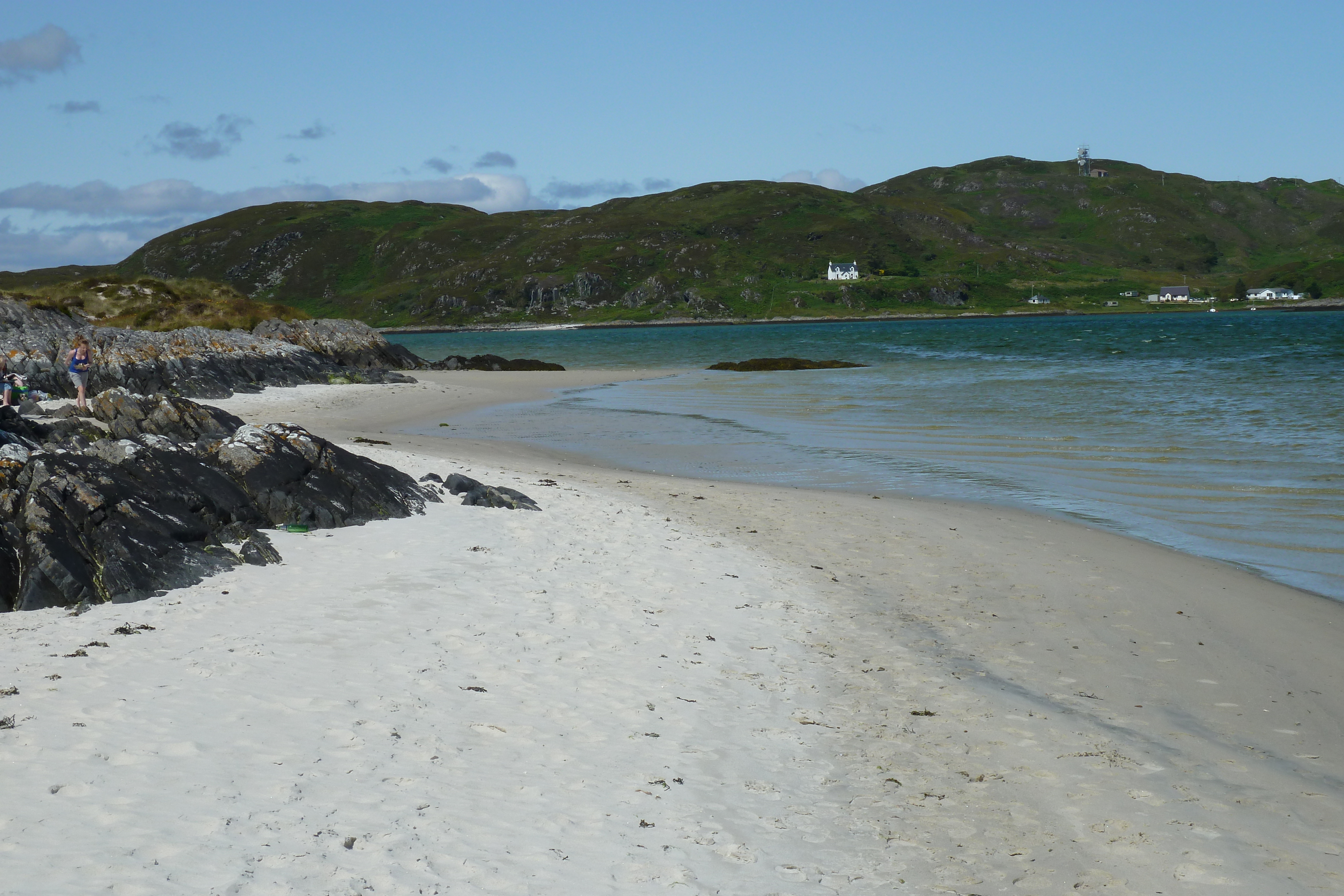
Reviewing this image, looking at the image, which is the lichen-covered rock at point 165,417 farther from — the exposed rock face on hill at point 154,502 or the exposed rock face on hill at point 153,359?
the exposed rock face on hill at point 153,359

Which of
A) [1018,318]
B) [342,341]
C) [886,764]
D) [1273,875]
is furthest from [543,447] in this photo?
[1018,318]

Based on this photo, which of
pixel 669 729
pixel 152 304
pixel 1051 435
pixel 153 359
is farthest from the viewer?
pixel 152 304

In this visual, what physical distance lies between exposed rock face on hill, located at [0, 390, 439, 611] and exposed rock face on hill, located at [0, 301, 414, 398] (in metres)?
21.1

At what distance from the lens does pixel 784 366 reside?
64.8 m

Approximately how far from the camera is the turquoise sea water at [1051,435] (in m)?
16.2

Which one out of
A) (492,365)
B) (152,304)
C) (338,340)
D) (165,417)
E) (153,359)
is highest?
(152,304)

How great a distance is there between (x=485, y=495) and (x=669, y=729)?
821cm

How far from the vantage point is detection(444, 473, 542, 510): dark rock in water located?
14.9 metres

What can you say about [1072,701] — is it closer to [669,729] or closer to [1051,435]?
[669,729]

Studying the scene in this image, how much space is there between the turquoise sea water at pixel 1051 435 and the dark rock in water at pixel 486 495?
6.32 m

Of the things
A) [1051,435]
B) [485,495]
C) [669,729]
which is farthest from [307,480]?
[1051,435]

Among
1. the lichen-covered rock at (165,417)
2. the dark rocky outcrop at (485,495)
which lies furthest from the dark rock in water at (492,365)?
the dark rocky outcrop at (485,495)

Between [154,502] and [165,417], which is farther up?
[165,417]

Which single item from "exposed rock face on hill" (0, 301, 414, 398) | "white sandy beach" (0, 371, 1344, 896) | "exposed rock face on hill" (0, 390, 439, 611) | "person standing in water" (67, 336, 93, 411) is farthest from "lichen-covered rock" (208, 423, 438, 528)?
"exposed rock face on hill" (0, 301, 414, 398)
